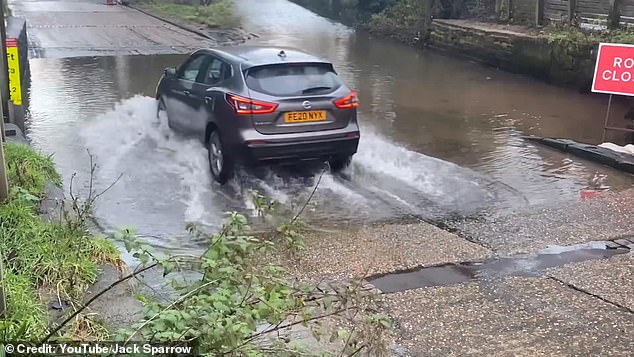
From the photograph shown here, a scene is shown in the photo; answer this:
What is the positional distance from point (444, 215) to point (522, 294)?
2.33 meters

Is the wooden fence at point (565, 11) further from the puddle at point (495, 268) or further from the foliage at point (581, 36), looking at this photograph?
the puddle at point (495, 268)

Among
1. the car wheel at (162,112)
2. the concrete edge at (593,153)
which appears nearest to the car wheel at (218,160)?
the car wheel at (162,112)

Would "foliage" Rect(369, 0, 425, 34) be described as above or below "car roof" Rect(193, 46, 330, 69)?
below

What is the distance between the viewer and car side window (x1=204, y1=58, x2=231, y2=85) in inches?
345

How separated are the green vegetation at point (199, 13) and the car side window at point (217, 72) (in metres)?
18.5

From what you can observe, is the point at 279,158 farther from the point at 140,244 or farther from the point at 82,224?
the point at 140,244

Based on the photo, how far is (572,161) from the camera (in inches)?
405

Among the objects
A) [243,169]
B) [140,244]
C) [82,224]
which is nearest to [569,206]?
[243,169]

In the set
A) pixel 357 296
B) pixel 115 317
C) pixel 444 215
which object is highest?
pixel 357 296

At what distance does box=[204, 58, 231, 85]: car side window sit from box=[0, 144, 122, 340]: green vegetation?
364cm

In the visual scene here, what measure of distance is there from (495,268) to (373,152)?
458cm

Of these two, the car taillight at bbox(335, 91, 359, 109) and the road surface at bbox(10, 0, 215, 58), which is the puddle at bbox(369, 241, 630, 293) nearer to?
the car taillight at bbox(335, 91, 359, 109)

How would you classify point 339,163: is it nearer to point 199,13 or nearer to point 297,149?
point 297,149
